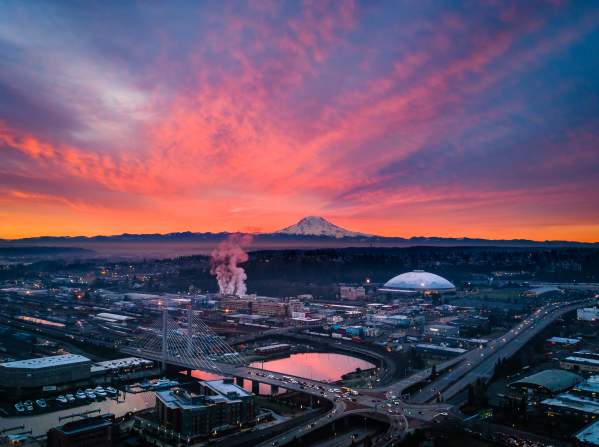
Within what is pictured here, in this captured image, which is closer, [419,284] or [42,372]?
[42,372]

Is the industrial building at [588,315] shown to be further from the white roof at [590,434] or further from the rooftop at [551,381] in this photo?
the white roof at [590,434]

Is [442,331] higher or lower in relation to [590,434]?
higher

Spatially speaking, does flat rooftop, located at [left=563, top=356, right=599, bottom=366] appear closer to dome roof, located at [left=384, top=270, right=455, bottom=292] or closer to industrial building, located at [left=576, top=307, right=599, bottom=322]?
industrial building, located at [left=576, top=307, right=599, bottom=322]

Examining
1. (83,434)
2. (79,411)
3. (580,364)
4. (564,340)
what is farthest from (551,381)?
(79,411)

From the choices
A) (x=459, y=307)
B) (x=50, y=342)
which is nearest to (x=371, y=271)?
(x=459, y=307)

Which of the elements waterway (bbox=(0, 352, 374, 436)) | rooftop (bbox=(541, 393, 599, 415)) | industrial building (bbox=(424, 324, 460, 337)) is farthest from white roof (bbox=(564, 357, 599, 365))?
industrial building (bbox=(424, 324, 460, 337))

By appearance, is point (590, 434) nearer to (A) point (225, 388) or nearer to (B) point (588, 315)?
(A) point (225, 388)
